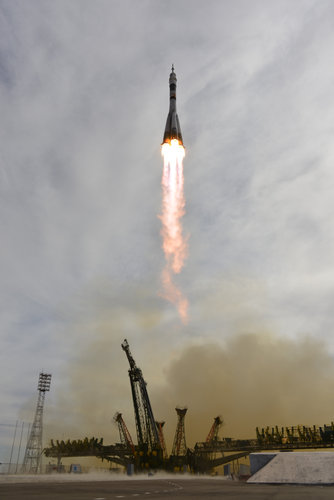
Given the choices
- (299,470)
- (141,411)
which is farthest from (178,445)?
(299,470)

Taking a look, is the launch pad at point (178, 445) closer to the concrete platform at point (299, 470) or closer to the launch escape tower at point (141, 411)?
the launch escape tower at point (141, 411)

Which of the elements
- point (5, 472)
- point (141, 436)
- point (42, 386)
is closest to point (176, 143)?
point (5, 472)

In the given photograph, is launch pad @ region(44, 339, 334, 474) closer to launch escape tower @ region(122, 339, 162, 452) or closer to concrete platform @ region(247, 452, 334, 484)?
launch escape tower @ region(122, 339, 162, 452)

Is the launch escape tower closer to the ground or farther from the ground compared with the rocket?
closer to the ground

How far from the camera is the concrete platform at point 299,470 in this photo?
3750 centimetres

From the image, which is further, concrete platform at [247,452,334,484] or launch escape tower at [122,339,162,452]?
launch escape tower at [122,339,162,452]

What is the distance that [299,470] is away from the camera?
39500 millimetres

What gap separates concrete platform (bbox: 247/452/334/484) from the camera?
3750 cm

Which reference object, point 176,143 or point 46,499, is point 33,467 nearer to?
point 176,143

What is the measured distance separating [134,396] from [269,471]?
66.0m

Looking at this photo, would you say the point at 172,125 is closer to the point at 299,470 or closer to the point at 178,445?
the point at 299,470

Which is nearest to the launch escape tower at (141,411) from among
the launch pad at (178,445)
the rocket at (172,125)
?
the launch pad at (178,445)

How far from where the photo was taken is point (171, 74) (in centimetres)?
7688

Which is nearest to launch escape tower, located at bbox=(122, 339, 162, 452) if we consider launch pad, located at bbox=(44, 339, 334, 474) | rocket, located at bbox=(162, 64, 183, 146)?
launch pad, located at bbox=(44, 339, 334, 474)
